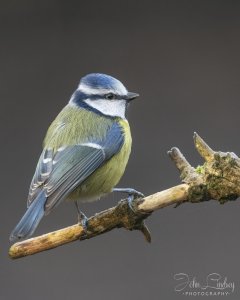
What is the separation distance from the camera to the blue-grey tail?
213 cm

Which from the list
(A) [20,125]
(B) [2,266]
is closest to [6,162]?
(A) [20,125]

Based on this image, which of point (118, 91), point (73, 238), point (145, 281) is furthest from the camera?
point (145, 281)

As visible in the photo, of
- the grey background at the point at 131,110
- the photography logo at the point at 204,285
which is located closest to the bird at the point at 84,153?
the photography logo at the point at 204,285

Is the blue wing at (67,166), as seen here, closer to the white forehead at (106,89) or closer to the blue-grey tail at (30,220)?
the blue-grey tail at (30,220)

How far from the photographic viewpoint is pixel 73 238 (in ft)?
7.15

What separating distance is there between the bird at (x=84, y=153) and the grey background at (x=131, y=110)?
2.10 ft

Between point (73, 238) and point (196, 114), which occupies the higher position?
point (196, 114)

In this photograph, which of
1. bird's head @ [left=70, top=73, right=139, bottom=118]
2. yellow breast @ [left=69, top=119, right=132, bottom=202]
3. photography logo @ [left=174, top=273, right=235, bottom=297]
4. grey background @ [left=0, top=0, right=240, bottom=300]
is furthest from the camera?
grey background @ [left=0, top=0, right=240, bottom=300]

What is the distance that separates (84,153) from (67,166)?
74mm

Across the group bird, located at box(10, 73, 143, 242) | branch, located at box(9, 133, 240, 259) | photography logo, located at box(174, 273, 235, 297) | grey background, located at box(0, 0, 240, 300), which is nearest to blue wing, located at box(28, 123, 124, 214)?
bird, located at box(10, 73, 143, 242)

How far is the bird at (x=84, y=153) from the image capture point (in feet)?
7.40

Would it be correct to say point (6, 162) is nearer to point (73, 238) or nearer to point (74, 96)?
point (74, 96)

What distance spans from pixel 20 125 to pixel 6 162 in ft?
0.52

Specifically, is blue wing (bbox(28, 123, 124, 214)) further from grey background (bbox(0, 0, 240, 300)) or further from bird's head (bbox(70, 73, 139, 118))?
grey background (bbox(0, 0, 240, 300))
